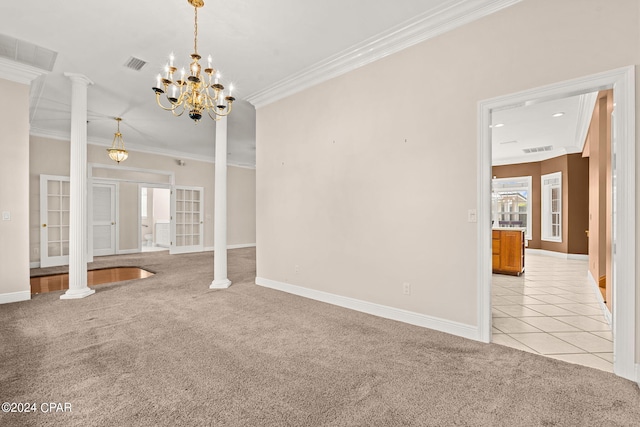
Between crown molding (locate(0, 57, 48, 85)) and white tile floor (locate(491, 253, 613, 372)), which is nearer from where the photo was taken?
white tile floor (locate(491, 253, 613, 372))

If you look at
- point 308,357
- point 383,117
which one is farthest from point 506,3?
point 308,357

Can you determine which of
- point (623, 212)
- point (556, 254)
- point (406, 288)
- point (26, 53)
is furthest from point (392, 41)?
point (556, 254)

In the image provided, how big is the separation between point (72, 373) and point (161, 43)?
3461 millimetres

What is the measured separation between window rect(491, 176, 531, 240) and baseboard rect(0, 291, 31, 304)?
11.2 metres

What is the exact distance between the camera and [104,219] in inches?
340

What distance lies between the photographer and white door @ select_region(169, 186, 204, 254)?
9172 millimetres

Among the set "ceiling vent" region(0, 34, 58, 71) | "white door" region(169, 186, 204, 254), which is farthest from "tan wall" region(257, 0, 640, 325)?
"white door" region(169, 186, 204, 254)

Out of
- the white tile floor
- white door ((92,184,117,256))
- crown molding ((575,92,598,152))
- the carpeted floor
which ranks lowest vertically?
the white tile floor

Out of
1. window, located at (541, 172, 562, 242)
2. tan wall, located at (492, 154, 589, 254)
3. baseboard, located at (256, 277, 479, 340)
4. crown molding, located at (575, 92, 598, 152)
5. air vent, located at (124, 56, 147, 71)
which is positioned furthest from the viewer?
window, located at (541, 172, 562, 242)

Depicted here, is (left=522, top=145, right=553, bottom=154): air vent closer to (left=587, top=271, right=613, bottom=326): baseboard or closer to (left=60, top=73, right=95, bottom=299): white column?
(left=587, top=271, right=613, bottom=326): baseboard

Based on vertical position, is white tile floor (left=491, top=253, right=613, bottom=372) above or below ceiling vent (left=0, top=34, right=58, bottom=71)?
below

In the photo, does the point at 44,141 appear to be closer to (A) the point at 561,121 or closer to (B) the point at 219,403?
(B) the point at 219,403

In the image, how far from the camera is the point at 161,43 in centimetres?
349

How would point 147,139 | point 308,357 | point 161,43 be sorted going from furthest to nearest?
point 147,139, point 161,43, point 308,357
